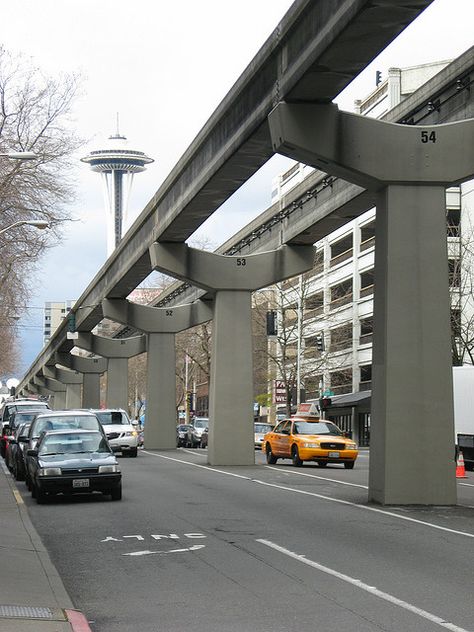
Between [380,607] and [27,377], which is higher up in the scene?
[27,377]

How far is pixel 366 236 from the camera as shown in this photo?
7938 centimetres

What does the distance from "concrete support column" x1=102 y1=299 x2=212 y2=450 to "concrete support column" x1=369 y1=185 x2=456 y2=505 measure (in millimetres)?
35961

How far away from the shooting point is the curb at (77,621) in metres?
9.04

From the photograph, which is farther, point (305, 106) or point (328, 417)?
point (328, 417)

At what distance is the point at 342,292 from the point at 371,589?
236 feet

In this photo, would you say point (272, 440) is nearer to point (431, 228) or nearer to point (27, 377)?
point (431, 228)

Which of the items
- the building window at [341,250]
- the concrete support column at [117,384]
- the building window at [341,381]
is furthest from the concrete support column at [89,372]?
the building window at [341,250]

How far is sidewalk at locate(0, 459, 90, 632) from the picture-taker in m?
9.13

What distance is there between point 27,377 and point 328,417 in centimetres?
7929

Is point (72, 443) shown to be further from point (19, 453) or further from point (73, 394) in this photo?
point (73, 394)

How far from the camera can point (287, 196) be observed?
37.3m

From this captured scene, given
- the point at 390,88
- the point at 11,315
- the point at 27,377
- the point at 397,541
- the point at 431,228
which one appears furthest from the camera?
the point at 27,377

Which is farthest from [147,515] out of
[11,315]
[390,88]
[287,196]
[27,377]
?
[27,377]

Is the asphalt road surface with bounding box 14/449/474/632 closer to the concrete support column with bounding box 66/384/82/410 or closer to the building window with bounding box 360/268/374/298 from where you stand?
the building window with bounding box 360/268/374/298
